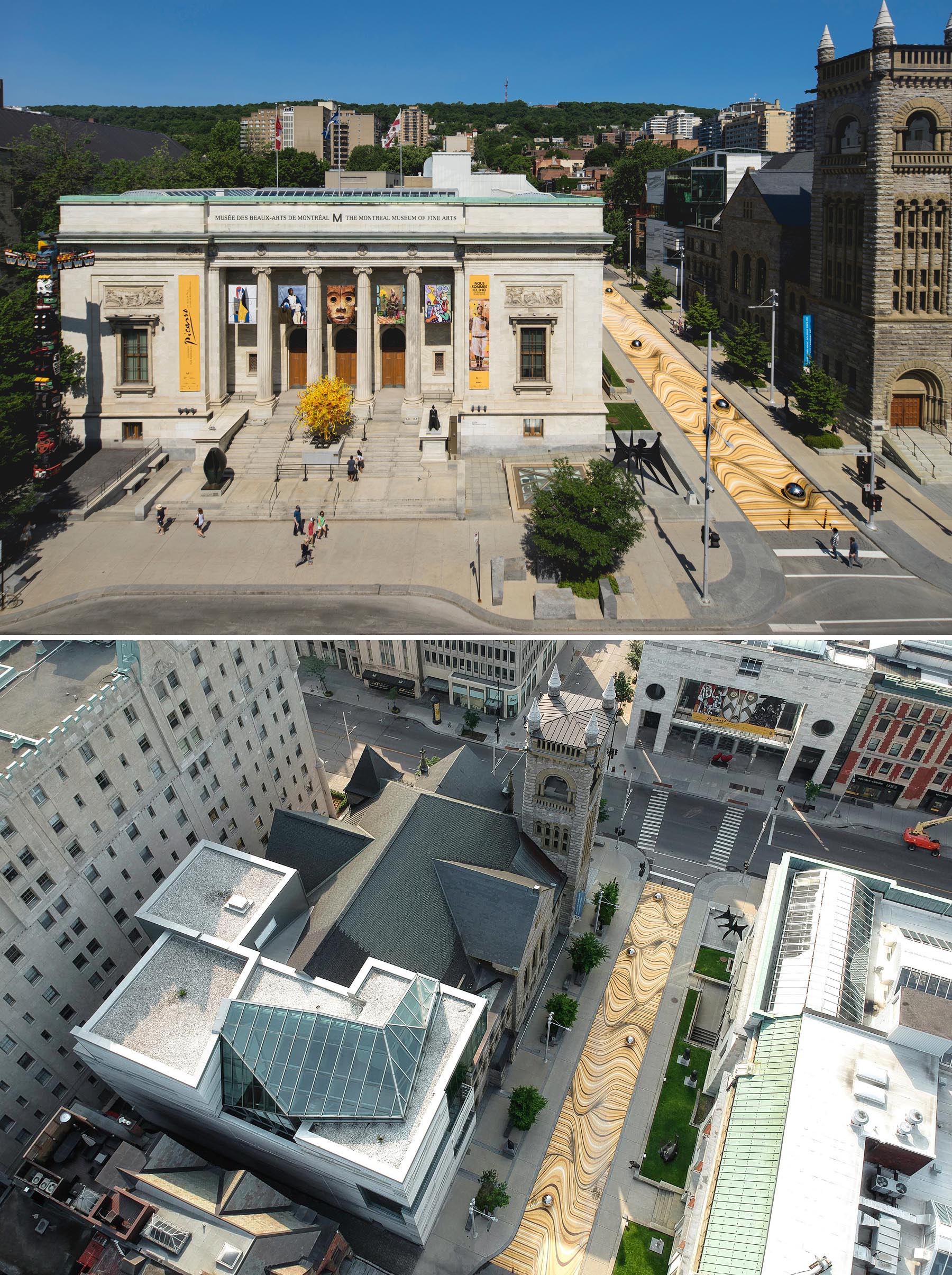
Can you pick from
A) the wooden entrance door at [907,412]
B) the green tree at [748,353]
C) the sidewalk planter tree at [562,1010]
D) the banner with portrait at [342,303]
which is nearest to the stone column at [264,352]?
the banner with portrait at [342,303]

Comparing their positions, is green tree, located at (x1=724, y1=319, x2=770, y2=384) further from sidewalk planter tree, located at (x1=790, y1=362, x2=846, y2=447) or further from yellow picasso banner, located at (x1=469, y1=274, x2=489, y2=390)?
yellow picasso banner, located at (x1=469, y1=274, x2=489, y2=390)

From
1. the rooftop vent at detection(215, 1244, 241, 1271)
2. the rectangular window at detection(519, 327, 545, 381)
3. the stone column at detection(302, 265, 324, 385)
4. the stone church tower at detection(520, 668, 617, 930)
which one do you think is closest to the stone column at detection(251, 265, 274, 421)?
the stone column at detection(302, 265, 324, 385)

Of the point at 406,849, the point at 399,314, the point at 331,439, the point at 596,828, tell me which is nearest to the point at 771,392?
the point at 399,314

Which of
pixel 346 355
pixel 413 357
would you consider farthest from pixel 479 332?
pixel 346 355

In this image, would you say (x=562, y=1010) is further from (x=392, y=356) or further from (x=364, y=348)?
(x=392, y=356)

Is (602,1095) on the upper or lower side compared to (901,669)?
lower

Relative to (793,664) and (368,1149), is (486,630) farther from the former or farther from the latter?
(368,1149)
